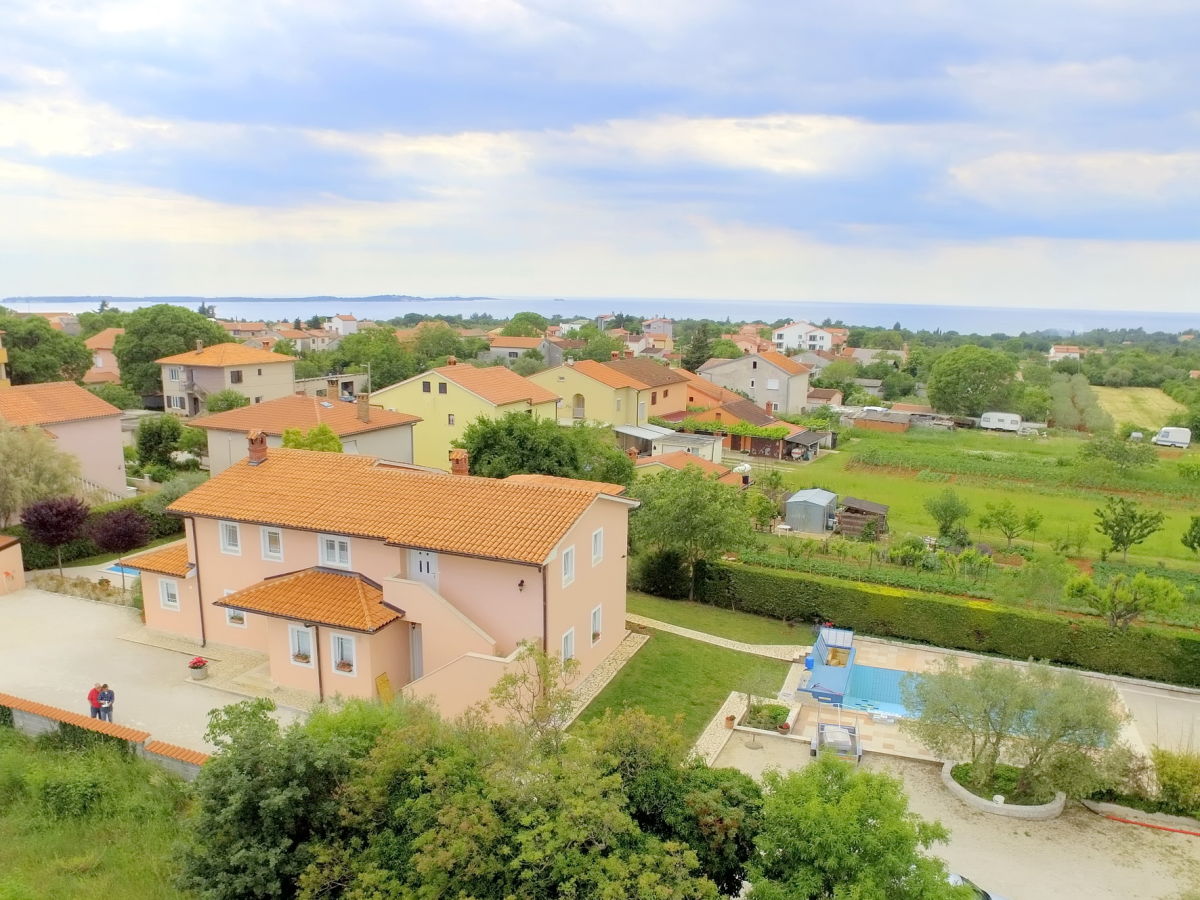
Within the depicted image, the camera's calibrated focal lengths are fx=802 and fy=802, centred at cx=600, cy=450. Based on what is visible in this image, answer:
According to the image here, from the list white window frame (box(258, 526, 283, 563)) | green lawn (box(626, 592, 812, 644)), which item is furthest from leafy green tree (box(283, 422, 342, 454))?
green lawn (box(626, 592, 812, 644))

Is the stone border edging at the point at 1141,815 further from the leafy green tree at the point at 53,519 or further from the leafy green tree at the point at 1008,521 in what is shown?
the leafy green tree at the point at 53,519

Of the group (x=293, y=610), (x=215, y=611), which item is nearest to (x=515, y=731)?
(x=293, y=610)

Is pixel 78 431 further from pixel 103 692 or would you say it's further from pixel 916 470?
pixel 916 470

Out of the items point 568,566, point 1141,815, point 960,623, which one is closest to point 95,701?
point 568,566

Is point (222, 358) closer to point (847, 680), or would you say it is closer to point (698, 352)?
point (847, 680)

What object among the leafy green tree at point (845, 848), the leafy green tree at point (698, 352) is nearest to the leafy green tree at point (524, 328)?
the leafy green tree at point (698, 352)

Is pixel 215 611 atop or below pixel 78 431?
below
